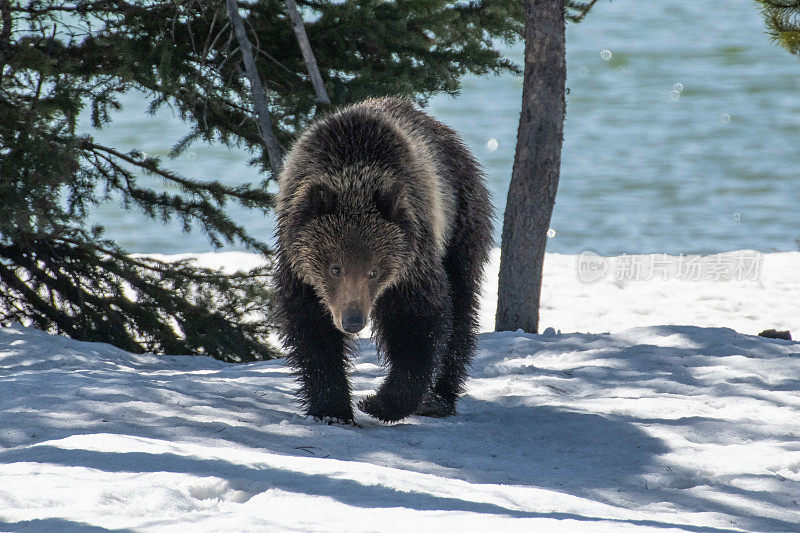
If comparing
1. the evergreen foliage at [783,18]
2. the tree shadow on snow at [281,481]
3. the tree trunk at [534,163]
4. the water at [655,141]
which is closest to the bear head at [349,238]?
the tree shadow on snow at [281,481]

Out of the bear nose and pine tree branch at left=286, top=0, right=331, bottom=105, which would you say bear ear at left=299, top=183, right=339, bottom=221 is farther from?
pine tree branch at left=286, top=0, right=331, bottom=105

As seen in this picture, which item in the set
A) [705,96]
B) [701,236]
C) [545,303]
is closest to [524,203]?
[545,303]

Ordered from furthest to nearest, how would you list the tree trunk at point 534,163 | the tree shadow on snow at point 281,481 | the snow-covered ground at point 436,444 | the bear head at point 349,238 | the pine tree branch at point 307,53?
the tree trunk at point 534,163 → the pine tree branch at point 307,53 → the bear head at point 349,238 → the tree shadow on snow at point 281,481 → the snow-covered ground at point 436,444

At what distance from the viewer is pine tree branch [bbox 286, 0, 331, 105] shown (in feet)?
24.3

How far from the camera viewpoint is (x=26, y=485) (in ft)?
10.4

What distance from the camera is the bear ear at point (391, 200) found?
16.0 ft

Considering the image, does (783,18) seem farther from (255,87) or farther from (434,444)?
(434,444)

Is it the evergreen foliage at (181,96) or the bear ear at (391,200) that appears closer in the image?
the bear ear at (391,200)

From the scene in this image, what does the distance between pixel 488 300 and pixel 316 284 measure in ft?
28.6

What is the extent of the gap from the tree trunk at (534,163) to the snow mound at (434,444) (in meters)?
0.74

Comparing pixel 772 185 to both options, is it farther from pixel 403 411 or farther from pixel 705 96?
pixel 403 411

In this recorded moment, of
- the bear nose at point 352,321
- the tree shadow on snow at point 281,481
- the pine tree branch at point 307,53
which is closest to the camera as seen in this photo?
the tree shadow on snow at point 281,481

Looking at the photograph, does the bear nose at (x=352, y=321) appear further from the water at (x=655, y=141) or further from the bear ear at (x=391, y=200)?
the water at (x=655, y=141)

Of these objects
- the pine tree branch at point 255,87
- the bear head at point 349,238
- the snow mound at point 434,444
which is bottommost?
the snow mound at point 434,444
